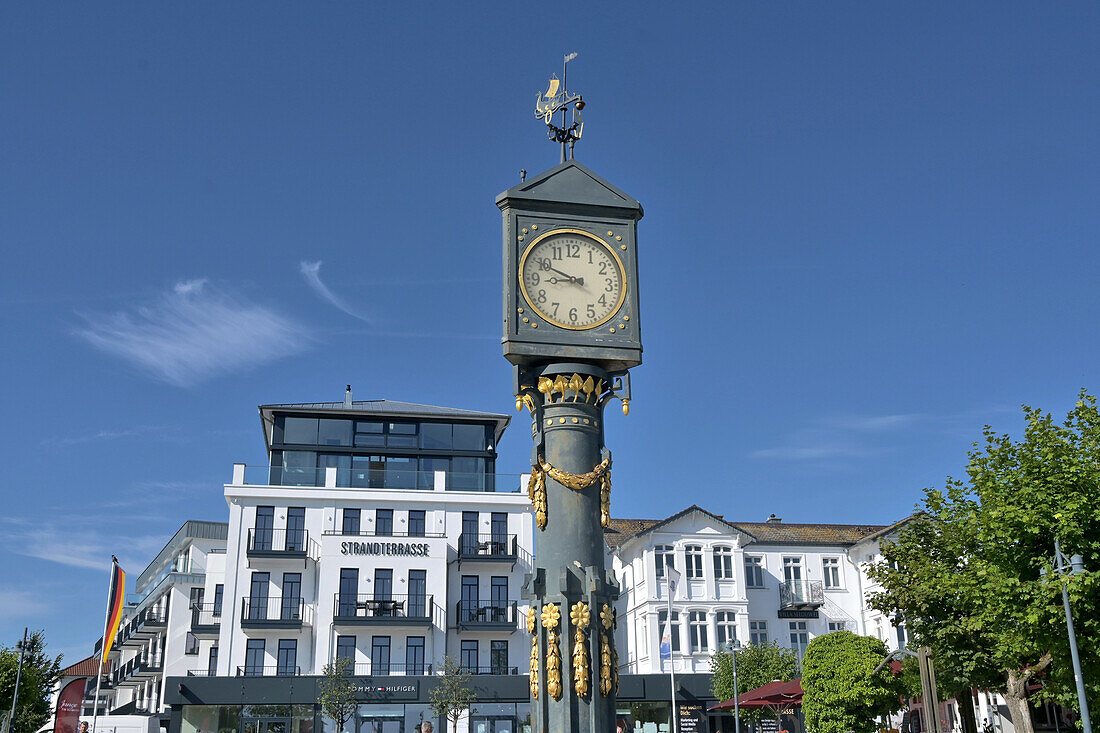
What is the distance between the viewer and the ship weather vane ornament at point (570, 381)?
36.5 ft

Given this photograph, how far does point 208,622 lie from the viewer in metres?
51.4

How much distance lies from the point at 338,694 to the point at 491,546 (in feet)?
37.5

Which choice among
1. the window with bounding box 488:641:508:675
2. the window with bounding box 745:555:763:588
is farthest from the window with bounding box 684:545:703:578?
the window with bounding box 488:641:508:675

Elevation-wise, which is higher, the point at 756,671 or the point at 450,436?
the point at 450,436

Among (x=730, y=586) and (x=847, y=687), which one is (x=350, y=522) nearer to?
(x=730, y=586)

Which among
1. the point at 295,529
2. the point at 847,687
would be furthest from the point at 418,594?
the point at 847,687

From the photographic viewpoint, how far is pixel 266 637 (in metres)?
50.2

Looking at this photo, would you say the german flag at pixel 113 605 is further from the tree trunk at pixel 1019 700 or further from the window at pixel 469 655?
the tree trunk at pixel 1019 700

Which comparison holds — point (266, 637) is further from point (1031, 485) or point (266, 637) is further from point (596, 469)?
point (596, 469)

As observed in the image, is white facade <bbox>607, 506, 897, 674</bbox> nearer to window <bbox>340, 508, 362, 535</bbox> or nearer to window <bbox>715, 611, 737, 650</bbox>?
window <bbox>715, 611, 737, 650</bbox>

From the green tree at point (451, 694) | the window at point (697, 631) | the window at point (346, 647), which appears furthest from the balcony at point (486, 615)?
the window at point (697, 631)

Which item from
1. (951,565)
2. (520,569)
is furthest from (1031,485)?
(520,569)

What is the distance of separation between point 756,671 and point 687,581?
720cm

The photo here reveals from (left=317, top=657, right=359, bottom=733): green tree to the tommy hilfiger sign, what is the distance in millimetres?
5745
